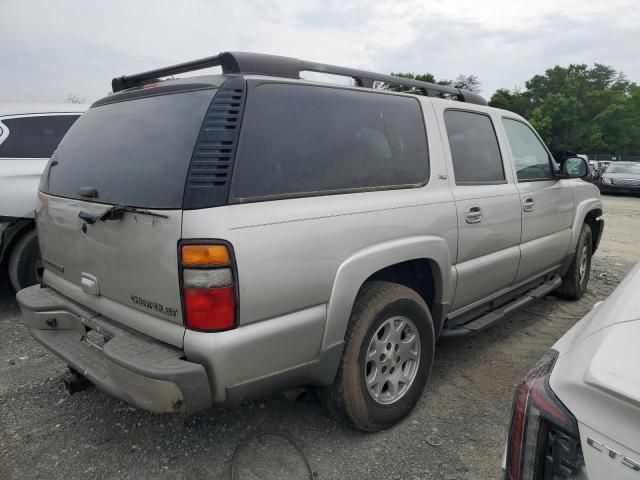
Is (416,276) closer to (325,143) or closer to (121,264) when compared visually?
(325,143)

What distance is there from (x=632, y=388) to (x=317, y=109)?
1.77 metres

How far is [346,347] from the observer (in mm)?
2348

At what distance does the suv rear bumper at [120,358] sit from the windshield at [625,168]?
19.7 m

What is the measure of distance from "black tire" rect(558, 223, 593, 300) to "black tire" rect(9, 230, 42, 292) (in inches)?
205

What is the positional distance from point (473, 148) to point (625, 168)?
18136 mm

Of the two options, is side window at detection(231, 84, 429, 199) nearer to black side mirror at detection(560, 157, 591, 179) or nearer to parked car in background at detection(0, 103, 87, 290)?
black side mirror at detection(560, 157, 591, 179)

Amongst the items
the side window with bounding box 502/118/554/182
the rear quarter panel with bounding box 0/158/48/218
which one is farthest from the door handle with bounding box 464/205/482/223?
the rear quarter panel with bounding box 0/158/48/218

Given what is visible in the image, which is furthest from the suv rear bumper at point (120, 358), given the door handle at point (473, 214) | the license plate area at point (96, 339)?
the door handle at point (473, 214)

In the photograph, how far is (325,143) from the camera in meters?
2.32

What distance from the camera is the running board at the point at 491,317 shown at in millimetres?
3113

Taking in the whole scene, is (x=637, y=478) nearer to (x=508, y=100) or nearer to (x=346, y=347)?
(x=346, y=347)

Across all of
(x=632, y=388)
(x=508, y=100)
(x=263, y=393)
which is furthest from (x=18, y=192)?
(x=508, y=100)

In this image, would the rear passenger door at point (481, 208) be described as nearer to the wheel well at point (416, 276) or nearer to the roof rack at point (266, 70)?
the wheel well at point (416, 276)

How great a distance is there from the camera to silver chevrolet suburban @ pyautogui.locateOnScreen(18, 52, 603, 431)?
1.89 metres
